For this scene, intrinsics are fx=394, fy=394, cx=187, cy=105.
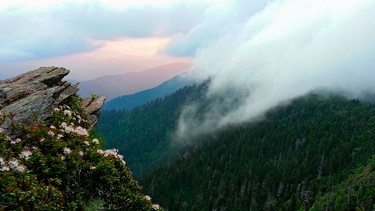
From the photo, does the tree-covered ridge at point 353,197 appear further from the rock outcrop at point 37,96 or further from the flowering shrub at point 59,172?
the flowering shrub at point 59,172

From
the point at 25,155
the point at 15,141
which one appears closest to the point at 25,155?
the point at 25,155

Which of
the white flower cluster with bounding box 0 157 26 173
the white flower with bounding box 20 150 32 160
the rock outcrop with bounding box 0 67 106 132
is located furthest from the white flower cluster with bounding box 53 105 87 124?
the white flower cluster with bounding box 0 157 26 173

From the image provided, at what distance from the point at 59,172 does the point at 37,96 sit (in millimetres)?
9316

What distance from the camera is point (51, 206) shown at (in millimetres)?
16172

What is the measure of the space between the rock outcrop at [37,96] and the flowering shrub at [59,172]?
0.84 meters

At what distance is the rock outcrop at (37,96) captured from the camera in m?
24.0

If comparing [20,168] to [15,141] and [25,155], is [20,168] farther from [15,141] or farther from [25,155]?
[15,141]

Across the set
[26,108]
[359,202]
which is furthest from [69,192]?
[359,202]

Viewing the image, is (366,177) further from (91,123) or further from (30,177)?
(30,177)

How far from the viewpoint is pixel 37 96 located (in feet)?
87.5

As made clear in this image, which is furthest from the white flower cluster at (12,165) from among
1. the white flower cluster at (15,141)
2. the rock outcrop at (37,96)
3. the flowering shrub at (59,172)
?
the rock outcrop at (37,96)

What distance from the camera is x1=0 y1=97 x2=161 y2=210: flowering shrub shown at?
16062 millimetres

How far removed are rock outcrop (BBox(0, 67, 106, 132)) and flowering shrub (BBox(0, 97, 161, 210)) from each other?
839 mm

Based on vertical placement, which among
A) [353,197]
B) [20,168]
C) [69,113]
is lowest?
[353,197]
